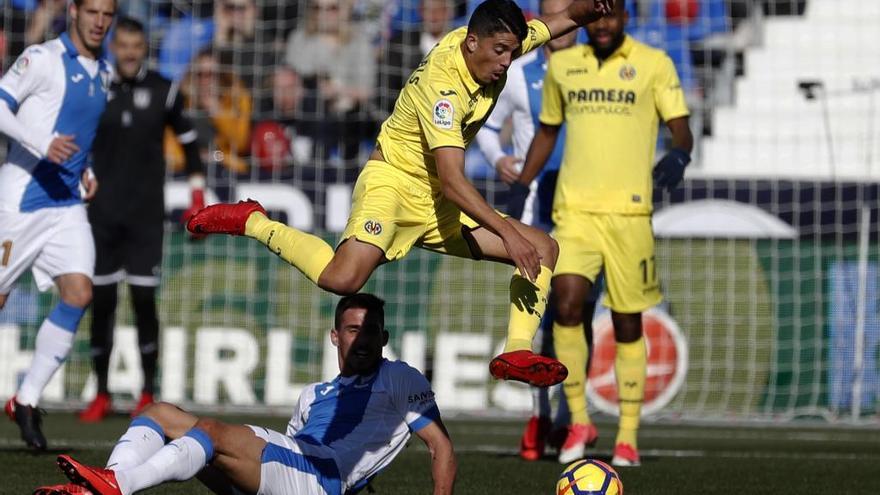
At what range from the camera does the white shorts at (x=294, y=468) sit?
5590 mm

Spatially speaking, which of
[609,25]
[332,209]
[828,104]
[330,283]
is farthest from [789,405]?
[330,283]

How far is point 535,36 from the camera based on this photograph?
6727 millimetres

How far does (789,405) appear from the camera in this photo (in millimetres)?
12656

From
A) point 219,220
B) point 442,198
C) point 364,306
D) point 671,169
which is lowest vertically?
point 364,306

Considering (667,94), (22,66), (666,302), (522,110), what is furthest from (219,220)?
(666,302)

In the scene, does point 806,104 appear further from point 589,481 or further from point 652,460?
point 589,481

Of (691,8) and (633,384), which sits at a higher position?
(691,8)

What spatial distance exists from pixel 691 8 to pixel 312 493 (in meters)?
10.3

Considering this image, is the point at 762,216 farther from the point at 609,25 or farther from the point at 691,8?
the point at 609,25

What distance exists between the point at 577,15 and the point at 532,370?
6.24 feet

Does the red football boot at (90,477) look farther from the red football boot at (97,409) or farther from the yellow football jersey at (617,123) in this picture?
the red football boot at (97,409)

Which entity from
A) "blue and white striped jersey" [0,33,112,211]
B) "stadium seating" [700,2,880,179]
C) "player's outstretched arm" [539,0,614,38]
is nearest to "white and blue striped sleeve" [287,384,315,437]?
"player's outstretched arm" [539,0,614,38]

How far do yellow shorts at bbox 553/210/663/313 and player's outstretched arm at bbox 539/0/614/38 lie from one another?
1.85m

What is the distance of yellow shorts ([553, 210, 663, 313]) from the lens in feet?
28.0
